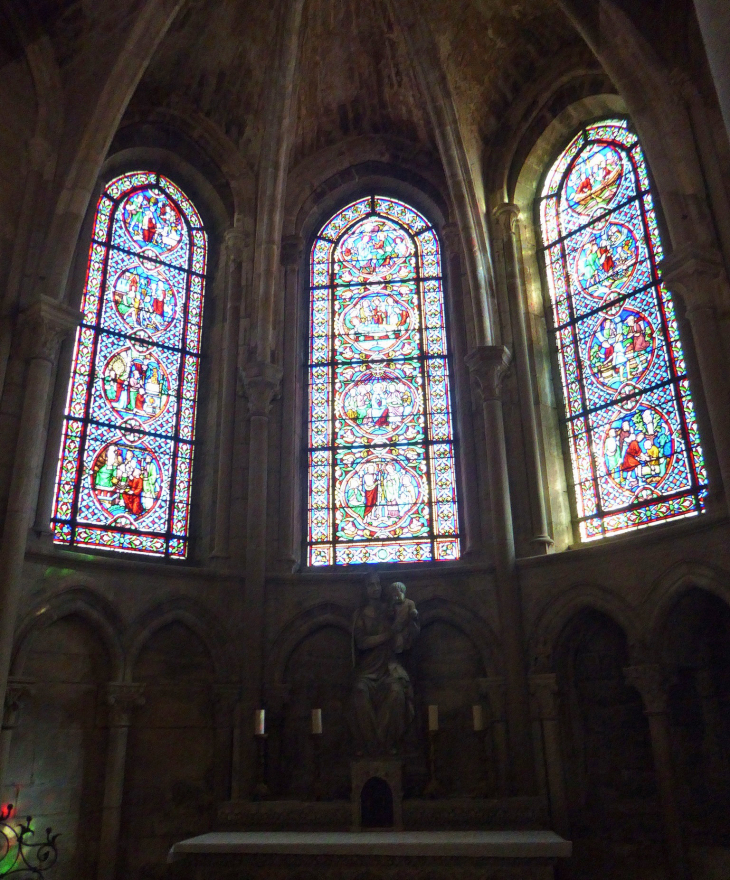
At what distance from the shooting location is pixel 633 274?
11.0m

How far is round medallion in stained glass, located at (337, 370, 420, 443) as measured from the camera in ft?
39.7

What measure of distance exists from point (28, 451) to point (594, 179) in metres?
8.25

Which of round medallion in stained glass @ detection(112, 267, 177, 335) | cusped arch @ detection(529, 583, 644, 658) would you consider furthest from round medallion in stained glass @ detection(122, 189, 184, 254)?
cusped arch @ detection(529, 583, 644, 658)

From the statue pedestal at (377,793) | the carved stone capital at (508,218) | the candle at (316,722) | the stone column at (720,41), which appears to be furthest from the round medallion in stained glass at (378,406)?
the stone column at (720,41)

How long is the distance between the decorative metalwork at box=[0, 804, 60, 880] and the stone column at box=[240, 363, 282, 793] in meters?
2.09

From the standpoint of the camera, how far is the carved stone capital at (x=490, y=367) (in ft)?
37.4

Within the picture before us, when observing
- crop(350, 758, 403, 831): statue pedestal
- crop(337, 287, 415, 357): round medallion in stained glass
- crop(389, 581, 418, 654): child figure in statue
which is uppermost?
crop(337, 287, 415, 357): round medallion in stained glass

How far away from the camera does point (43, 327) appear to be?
9977 mm

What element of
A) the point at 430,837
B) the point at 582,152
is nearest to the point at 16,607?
the point at 430,837

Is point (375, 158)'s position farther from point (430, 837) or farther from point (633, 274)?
point (430, 837)

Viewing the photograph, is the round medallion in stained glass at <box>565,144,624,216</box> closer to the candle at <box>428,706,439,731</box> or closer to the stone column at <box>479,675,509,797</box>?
the stone column at <box>479,675,509,797</box>

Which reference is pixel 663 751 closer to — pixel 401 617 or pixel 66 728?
pixel 401 617

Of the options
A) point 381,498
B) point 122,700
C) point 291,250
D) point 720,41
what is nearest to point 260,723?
point 122,700

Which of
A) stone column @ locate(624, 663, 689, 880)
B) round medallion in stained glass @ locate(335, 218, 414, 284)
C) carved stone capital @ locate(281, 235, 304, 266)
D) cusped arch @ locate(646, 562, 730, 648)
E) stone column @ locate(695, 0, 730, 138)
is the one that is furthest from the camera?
round medallion in stained glass @ locate(335, 218, 414, 284)
